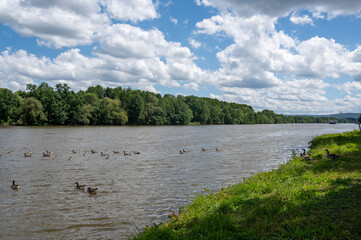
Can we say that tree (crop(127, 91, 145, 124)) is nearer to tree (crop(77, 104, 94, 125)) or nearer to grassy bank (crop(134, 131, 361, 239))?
tree (crop(77, 104, 94, 125))

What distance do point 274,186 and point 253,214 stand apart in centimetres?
350

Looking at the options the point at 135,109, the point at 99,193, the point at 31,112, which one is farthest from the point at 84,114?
the point at 99,193

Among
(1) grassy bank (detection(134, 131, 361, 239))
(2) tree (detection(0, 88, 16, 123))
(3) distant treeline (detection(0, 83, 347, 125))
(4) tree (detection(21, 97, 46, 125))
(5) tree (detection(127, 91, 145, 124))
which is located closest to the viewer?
(1) grassy bank (detection(134, 131, 361, 239))

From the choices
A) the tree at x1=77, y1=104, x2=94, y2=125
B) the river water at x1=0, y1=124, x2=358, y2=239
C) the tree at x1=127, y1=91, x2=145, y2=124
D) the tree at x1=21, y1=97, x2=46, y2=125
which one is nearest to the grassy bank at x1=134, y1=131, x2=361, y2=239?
the river water at x1=0, y1=124, x2=358, y2=239

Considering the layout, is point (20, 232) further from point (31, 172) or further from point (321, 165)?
point (321, 165)

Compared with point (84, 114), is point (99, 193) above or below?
below

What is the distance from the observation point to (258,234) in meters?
6.64

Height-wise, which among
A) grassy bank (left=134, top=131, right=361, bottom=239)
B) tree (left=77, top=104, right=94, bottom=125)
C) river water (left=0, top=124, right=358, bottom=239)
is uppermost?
tree (left=77, top=104, right=94, bottom=125)

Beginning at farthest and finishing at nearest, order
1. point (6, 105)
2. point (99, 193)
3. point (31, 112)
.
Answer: point (6, 105) < point (31, 112) < point (99, 193)

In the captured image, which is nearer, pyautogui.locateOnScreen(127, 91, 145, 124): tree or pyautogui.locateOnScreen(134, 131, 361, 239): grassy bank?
pyautogui.locateOnScreen(134, 131, 361, 239): grassy bank

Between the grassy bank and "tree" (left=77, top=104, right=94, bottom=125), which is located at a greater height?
"tree" (left=77, top=104, right=94, bottom=125)

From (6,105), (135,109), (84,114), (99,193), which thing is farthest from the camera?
(135,109)

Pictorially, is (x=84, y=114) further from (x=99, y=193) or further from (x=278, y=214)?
(x=278, y=214)

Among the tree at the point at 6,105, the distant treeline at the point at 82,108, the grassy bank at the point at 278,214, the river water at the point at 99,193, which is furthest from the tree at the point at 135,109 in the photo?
the grassy bank at the point at 278,214
